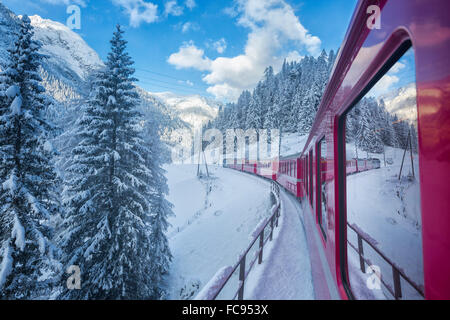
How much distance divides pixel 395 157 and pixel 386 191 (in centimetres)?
35

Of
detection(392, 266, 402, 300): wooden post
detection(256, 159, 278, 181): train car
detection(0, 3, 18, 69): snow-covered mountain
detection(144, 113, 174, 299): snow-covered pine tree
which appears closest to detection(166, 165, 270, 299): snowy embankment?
detection(144, 113, 174, 299): snow-covered pine tree

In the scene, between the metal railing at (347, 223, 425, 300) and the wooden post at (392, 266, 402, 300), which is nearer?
the metal railing at (347, 223, 425, 300)

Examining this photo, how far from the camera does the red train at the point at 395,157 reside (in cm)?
84

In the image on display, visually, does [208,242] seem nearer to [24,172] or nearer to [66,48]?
[24,172]

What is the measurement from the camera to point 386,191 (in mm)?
1525

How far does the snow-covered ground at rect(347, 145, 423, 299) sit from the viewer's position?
3.75 ft

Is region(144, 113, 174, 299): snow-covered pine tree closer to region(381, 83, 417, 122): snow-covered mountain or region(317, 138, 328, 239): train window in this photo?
region(317, 138, 328, 239): train window

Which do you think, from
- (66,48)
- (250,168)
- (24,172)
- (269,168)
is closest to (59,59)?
(66,48)

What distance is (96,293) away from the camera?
7.57m

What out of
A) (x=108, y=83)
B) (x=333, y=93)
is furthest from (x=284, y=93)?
(x=333, y=93)

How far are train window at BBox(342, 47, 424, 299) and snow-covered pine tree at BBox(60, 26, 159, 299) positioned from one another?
26.6 feet

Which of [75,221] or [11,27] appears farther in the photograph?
[75,221]

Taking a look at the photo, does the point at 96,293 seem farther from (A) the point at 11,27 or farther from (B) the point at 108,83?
(A) the point at 11,27
